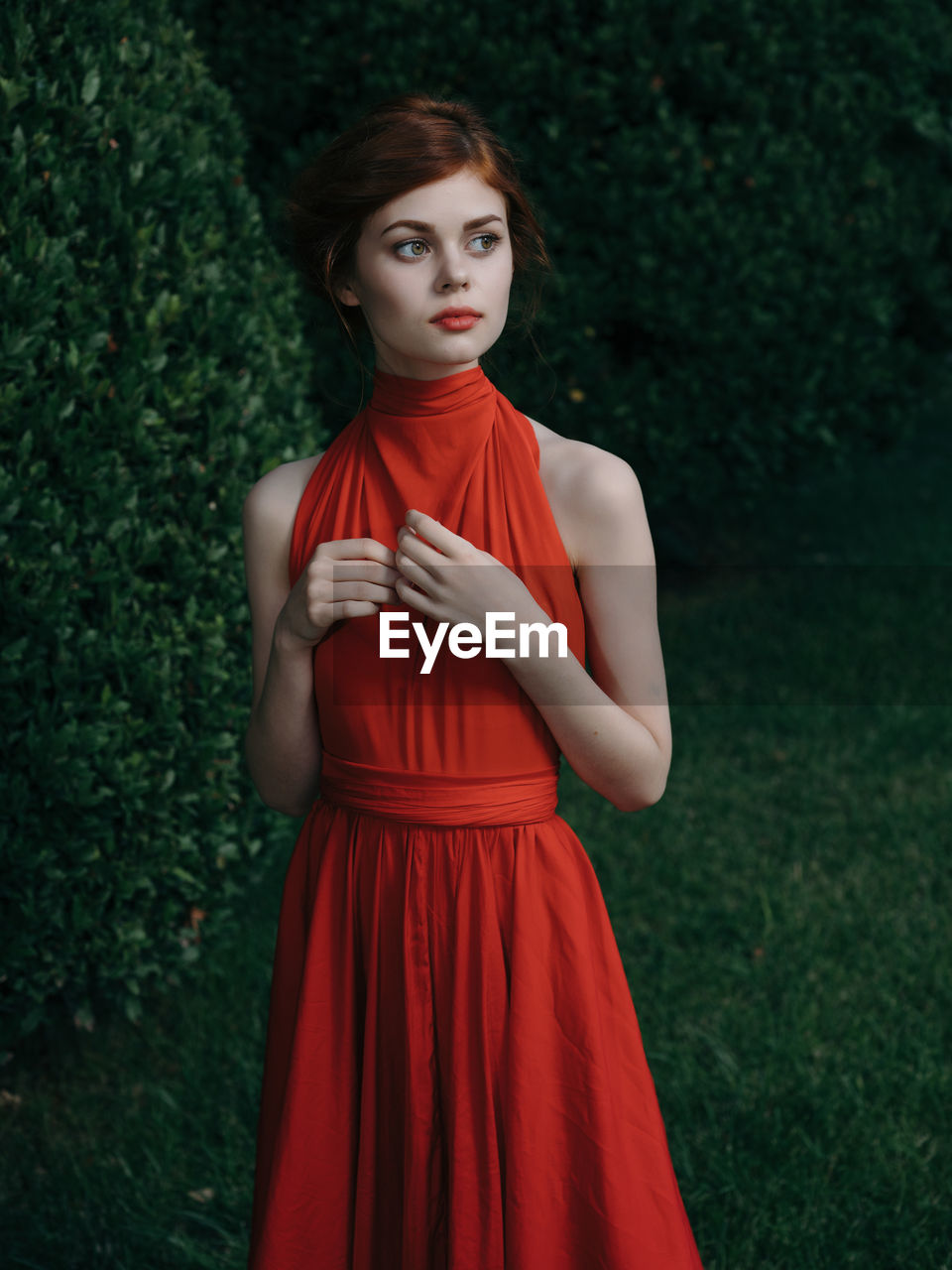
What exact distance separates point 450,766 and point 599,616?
307 mm

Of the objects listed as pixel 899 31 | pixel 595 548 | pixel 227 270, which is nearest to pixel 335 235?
pixel 595 548

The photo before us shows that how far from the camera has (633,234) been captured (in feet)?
17.8

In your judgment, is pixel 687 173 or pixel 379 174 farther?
pixel 687 173

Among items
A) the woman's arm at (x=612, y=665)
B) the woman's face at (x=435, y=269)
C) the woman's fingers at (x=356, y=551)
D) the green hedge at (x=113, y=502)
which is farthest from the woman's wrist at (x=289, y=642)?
the green hedge at (x=113, y=502)

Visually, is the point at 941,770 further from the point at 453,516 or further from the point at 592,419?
the point at 453,516

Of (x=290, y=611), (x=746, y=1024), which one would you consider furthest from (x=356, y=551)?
(x=746, y=1024)

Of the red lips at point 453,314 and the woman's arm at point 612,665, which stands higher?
the red lips at point 453,314

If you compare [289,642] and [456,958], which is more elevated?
[289,642]

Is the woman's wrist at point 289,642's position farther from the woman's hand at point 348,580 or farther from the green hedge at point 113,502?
the green hedge at point 113,502

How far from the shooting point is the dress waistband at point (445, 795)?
5.87 ft

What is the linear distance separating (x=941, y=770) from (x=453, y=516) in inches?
161

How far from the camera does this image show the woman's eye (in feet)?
5.57

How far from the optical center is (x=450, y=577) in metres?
1.63

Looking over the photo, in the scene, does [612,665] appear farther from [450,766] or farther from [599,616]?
[450,766]
